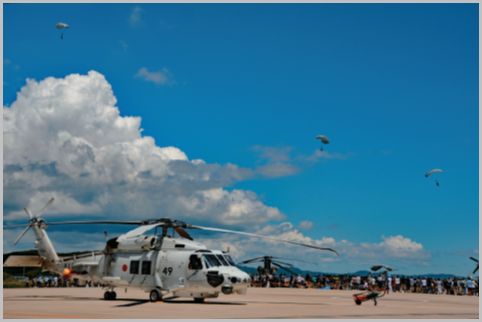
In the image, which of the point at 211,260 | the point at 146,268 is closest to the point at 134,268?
the point at 146,268

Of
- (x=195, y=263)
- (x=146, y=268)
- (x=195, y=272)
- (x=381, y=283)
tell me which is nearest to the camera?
(x=195, y=272)

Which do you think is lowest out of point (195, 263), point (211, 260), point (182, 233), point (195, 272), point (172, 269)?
point (195, 272)

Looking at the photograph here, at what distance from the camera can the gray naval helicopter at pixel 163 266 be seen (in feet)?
92.1

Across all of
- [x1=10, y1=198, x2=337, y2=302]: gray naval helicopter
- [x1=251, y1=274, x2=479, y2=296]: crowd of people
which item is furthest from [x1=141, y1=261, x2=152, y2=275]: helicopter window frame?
[x1=251, y1=274, x2=479, y2=296]: crowd of people

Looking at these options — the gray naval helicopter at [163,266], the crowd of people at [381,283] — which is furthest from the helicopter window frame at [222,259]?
the crowd of people at [381,283]

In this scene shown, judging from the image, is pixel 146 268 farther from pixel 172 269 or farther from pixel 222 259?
pixel 222 259

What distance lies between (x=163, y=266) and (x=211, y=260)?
2.40 meters

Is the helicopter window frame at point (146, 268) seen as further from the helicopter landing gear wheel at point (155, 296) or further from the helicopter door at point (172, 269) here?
the helicopter landing gear wheel at point (155, 296)

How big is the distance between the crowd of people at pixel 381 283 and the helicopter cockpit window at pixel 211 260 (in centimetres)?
1748

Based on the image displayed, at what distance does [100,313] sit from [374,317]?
9449 millimetres

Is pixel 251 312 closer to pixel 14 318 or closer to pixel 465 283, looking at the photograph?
pixel 14 318

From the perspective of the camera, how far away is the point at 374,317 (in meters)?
21.7

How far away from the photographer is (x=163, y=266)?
29391 millimetres

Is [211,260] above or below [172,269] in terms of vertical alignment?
above
